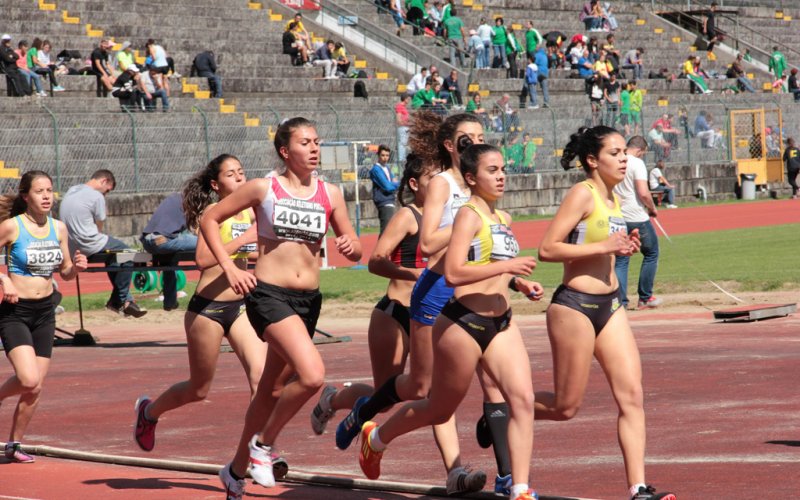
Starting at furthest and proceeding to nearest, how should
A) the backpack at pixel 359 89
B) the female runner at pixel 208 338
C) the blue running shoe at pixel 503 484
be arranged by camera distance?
the backpack at pixel 359 89 → the female runner at pixel 208 338 → the blue running shoe at pixel 503 484

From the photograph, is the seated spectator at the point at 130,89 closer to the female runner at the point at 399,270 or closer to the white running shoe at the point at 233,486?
the female runner at the point at 399,270

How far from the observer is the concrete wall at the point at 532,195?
27.3 meters

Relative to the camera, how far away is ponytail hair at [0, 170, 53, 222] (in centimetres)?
955

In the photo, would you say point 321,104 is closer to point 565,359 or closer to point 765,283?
point 765,283

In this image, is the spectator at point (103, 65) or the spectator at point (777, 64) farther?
the spectator at point (777, 64)

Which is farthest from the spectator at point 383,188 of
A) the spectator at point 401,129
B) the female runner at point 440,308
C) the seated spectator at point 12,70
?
the female runner at point 440,308

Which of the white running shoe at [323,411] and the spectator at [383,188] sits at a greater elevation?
the spectator at [383,188]

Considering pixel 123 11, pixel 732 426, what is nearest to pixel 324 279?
pixel 732 426

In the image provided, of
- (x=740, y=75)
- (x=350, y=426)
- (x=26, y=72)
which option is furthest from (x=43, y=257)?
(x=740, y=75)

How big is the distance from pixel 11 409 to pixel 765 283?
11.0 metres

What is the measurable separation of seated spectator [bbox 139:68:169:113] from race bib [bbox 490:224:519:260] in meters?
24.2

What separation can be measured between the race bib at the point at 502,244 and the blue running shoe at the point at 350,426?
156cm

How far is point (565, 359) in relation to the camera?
7039 millimetres

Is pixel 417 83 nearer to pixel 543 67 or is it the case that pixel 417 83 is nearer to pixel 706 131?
pixel 543 67
